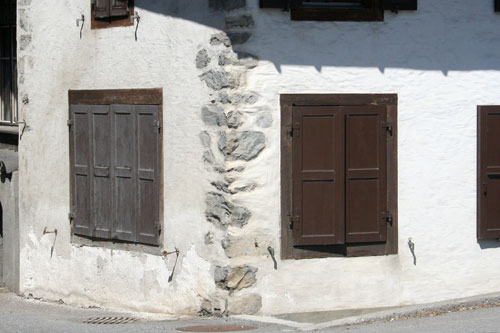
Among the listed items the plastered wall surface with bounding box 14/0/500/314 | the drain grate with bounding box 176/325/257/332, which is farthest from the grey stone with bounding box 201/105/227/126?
the drain grate with bounding box 176/325/257/332

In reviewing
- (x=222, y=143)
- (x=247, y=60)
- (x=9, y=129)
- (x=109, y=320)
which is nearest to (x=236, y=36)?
(x=247, y=60)

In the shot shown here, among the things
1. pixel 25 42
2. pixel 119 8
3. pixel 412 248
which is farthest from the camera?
pixel 25 42

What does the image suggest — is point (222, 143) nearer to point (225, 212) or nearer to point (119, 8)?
point (225, 212)

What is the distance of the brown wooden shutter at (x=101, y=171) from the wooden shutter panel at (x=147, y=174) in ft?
1.61

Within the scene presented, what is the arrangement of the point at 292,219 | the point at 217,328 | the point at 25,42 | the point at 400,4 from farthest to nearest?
1. the point at 25,42
2. the point at 400,4
3. the point at 292,219
4. the point at 217,328

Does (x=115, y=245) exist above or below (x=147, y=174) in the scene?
below

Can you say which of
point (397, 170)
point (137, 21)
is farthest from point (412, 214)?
point (137, 21)

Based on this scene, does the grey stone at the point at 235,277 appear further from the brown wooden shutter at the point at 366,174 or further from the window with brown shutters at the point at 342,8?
the window with brown shutters at the point at 342,8

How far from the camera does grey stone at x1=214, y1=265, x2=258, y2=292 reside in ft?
34.5

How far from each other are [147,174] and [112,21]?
1.80m

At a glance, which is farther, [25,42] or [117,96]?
[25,42]

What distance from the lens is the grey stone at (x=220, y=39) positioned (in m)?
10.4

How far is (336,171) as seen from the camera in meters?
10.7

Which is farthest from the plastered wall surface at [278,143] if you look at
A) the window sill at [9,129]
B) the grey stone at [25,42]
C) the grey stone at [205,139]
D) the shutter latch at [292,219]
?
the window sill at [9,129]
